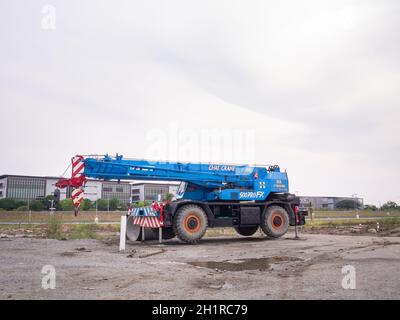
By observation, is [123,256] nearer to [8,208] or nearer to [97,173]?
[97,173]

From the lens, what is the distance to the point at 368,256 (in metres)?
9.51

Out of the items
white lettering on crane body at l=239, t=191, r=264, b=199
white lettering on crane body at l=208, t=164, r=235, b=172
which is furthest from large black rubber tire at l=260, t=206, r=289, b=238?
white lettering on crane body at l=208, t=164, r=235, b=172

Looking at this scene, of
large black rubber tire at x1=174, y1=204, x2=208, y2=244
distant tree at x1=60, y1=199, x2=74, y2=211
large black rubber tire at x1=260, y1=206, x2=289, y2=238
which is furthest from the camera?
distant tree at x1=60, y1=199, x2=74, y2=211

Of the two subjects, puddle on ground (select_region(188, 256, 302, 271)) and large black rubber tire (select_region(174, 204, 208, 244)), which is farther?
large black rubber tire (select_region(174, 204, 208, 244))

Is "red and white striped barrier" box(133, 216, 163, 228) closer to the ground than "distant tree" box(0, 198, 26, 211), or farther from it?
farther from it

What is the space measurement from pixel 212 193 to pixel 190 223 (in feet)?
6.73

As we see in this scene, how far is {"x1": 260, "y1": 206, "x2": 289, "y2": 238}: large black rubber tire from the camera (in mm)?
15766

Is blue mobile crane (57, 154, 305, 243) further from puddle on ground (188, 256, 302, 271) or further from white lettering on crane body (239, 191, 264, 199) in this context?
puddle on ground (188, 256, 302, 271)

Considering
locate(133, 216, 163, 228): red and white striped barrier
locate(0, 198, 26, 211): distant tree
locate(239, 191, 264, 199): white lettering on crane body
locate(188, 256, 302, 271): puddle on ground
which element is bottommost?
locate(0, 198, 26, 211): distant tree

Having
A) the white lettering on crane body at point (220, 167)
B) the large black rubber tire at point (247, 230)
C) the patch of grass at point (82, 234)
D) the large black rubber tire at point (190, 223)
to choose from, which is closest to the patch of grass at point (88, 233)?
the patch of grass at point (82, 234)

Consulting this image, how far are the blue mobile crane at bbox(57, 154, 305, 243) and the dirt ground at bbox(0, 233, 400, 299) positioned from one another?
299 centimetres

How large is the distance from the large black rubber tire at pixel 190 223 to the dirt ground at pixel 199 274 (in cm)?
262

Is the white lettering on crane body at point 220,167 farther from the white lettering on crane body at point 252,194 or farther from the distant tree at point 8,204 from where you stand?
the distant tree at point 8,204
